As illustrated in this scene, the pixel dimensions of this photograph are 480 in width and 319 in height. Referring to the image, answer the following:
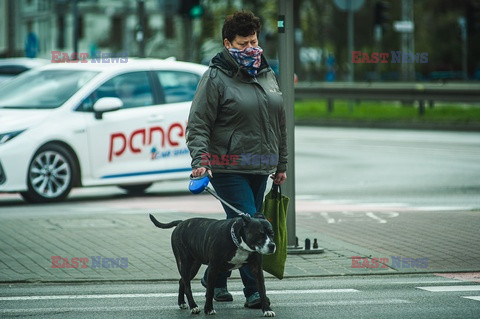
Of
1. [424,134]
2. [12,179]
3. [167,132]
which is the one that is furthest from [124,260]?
[424,134]

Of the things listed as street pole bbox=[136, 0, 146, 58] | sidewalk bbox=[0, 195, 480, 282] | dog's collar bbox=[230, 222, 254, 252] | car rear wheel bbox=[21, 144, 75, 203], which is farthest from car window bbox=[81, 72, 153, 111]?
dog's collar bbox=[230, 222, 254, 252]

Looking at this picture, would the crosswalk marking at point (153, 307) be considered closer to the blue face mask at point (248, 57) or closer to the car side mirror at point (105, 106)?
the blue face mask at point (248, 57)

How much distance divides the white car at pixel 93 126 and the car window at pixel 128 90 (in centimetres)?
1

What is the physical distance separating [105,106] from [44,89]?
91 cm

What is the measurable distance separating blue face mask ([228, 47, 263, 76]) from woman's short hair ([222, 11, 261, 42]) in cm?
10

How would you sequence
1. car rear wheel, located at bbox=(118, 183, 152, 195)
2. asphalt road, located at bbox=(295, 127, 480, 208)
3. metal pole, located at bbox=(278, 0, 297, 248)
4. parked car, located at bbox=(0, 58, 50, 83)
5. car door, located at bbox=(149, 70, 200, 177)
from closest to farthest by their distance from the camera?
metal pole, located at bbox=(278, 0, 297, 248)
car door, located at bbox=(149, 70, 200, 177)
asphalt road, located at bbox=(295, 127, 480, 208)
car rear wheel, located at bbox=(118, 183, 152, 195)
parked car, located at bbox=(0, 58, 50, 83)

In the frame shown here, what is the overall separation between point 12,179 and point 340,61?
2361 inches

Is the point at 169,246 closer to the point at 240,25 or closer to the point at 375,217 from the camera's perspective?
the point at 375,217

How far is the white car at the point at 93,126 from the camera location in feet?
42.3

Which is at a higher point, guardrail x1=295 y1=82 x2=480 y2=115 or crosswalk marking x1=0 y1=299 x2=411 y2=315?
guardrail x1=295 y1=82 x2=480 y2=115

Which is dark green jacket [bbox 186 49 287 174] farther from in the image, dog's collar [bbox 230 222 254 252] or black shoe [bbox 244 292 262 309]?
black shoe [bbox 244 292 262 309]

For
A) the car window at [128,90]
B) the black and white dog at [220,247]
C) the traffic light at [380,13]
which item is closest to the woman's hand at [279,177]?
the black and white dog at [220,247]

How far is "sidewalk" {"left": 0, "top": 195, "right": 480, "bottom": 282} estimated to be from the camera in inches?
334

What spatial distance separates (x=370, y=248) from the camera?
952cm
